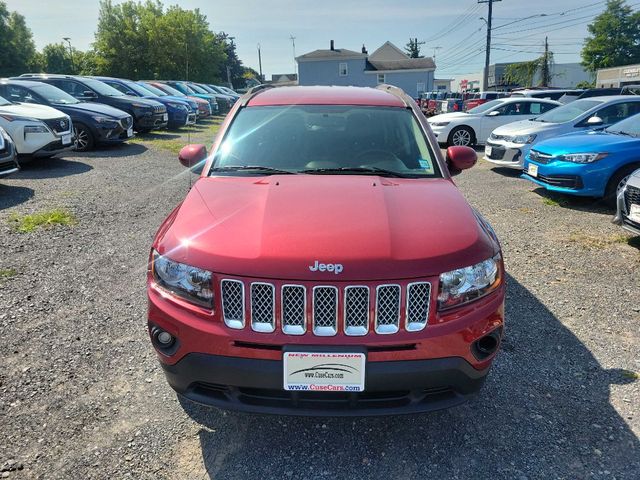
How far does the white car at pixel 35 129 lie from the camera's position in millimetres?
8727

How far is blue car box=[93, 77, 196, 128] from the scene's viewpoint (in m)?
16.4

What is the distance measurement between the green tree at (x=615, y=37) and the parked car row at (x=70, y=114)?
204ft

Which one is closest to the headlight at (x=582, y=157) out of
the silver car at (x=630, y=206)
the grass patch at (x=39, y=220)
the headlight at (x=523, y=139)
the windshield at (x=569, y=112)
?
the silver car at (x=630, y=206)

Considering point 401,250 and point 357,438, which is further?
point 357,438

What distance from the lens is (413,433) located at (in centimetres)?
256

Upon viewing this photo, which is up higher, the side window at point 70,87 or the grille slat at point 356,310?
the side window at point 70,87

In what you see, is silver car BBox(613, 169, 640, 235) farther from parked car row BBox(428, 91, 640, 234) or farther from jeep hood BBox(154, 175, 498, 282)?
jeep hood BBox(154, 175, 498, 282)

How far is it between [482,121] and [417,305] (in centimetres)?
1287

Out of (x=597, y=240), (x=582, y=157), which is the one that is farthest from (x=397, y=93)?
(x=582, y=157)

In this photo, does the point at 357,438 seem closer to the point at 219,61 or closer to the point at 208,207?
the point at 208,207

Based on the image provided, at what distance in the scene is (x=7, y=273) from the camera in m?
4.46

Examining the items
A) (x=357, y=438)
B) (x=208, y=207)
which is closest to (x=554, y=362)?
(x=357, y=438)

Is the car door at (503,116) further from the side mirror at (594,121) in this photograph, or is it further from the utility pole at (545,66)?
the utility pole at (545,66)

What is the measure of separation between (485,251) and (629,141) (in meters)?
5.94
